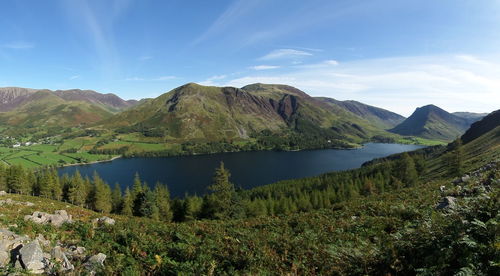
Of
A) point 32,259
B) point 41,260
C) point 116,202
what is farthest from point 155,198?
point 32,259

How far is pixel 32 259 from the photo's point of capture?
1073 centimetres

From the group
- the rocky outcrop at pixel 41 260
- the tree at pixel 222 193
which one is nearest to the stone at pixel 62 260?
the rocky outcrop at pixel 41 260

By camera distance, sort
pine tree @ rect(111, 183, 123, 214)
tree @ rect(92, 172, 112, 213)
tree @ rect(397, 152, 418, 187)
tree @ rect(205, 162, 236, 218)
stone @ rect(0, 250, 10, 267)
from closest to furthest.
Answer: stone @ rect(0, 250, 10, 267)
tree @ rect(205, 162, 236, 218)
tree @ rect(92, 172, 112, 213)
pine tree @ rect(111, 183, 123, 214)
tree @ rect(397, 152, 418, 187)

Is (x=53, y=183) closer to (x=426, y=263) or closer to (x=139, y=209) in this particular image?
(x=139, y=209)

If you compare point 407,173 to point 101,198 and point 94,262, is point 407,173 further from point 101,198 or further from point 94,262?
point 101,198

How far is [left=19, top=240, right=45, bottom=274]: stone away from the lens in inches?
411

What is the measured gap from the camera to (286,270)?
10.9 meters

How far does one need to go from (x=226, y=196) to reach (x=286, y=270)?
41.9m

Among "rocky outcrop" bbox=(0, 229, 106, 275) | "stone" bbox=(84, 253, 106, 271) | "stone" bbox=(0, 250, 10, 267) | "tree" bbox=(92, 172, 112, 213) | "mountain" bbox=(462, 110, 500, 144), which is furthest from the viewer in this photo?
"mountain" bbox=(462, 110, 500, 144)

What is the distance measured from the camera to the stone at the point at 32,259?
34.2ft

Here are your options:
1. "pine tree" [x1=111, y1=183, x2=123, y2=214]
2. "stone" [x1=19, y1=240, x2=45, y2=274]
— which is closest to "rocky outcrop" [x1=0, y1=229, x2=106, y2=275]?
"stone" [x1=19, y1=240, x2=45, y2=274]

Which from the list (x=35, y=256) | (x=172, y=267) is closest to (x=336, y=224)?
(x=172, y=267)

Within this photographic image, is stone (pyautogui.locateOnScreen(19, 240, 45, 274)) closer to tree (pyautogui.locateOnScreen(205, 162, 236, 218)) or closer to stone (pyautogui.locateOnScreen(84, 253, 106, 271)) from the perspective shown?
stone (pyautogui.locateOnScreen(84, 253, 106, 271))

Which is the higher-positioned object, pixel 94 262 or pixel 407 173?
pixel 94 262
